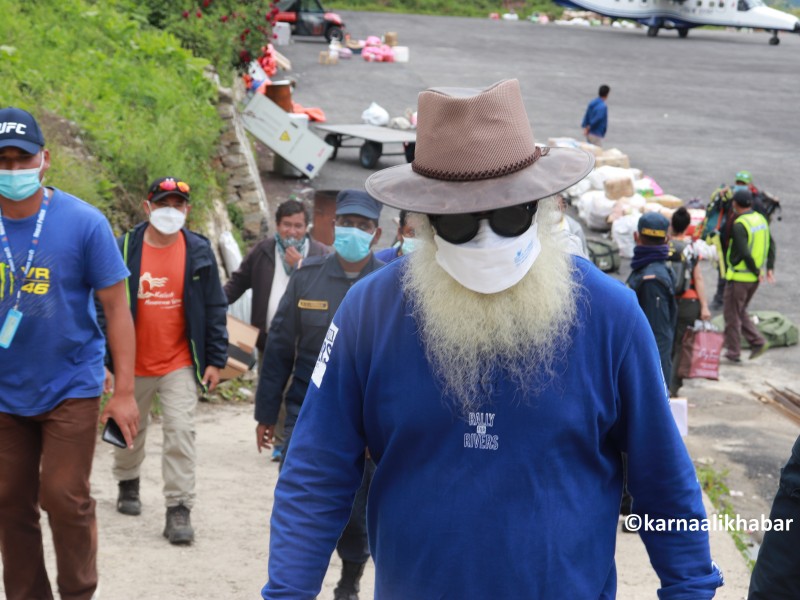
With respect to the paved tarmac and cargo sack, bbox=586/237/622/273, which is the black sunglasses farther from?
cargo sack, bbox=586/237/622/273

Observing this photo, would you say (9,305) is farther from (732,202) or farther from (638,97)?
(638,97)

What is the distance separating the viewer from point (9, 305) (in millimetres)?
4488

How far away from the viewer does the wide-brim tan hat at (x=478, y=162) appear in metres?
2.61

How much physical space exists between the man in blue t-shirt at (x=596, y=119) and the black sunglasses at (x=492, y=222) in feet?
67.9

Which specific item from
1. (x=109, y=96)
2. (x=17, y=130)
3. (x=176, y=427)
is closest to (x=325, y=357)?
(x=17, y=130)

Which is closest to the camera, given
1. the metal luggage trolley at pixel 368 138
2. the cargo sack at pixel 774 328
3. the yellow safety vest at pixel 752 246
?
the yellow safety vest at pixel 752 246

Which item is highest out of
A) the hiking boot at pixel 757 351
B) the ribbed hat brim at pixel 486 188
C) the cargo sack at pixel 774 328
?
the ribbed hat brim at pixel 486 188

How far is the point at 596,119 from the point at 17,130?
19.3 m

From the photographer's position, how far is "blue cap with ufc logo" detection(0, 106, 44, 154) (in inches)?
176

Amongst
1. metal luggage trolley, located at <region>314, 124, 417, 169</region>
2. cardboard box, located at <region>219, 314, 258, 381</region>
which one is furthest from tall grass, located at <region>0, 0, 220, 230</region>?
metal luggage trolley, located at <region>314, 124, 417, 169</region>

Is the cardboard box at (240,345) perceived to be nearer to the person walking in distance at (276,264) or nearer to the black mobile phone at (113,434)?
the person walking in distance at (276,264)

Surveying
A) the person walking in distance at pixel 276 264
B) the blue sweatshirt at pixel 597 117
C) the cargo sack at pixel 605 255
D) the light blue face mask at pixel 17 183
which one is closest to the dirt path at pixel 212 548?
the person walking in distance at pixel 276 264

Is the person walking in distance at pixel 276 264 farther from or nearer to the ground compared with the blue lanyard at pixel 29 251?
nearer to the ground

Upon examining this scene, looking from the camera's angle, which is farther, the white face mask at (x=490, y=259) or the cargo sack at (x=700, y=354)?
the cargo sack at (x=700, y=354)
